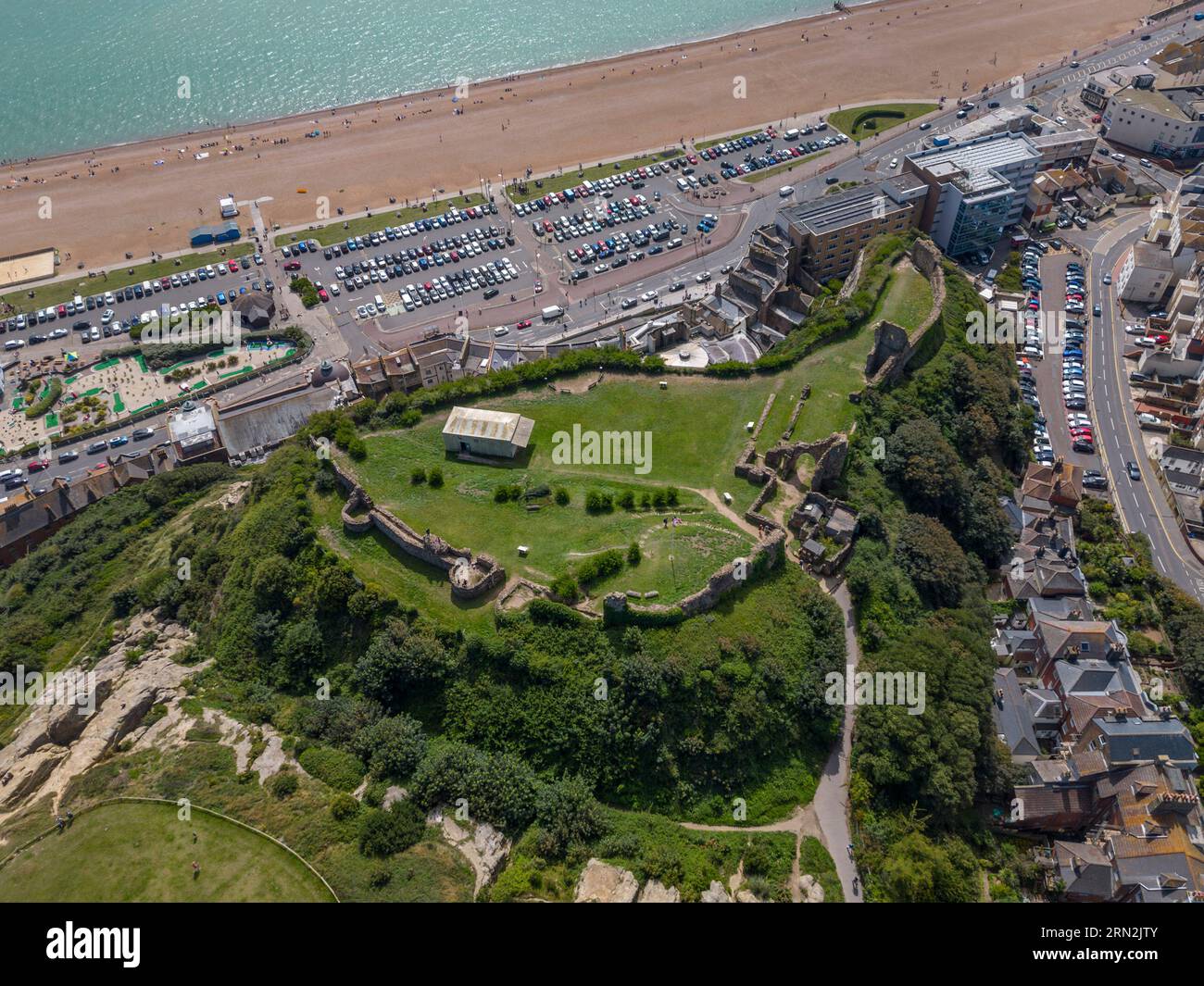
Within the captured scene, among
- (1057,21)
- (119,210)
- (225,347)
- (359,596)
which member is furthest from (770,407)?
(1057,21)

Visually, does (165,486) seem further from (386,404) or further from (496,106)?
(496,106)

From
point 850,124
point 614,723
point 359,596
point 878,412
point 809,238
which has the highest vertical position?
point 850,124

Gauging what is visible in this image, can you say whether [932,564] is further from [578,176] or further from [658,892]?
[578,176]

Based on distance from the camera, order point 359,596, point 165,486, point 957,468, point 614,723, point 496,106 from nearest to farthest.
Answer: point 614,723 → point 359,596 → point 957,468 → point 165,486 → point 496,106

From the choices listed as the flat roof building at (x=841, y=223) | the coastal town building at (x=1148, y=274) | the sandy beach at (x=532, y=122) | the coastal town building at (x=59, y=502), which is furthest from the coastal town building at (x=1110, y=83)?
the coastal town building at (x=59, y=502)

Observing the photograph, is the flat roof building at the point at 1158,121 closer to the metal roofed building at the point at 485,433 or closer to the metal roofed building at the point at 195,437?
the metal roofed building at the point at 485,433
